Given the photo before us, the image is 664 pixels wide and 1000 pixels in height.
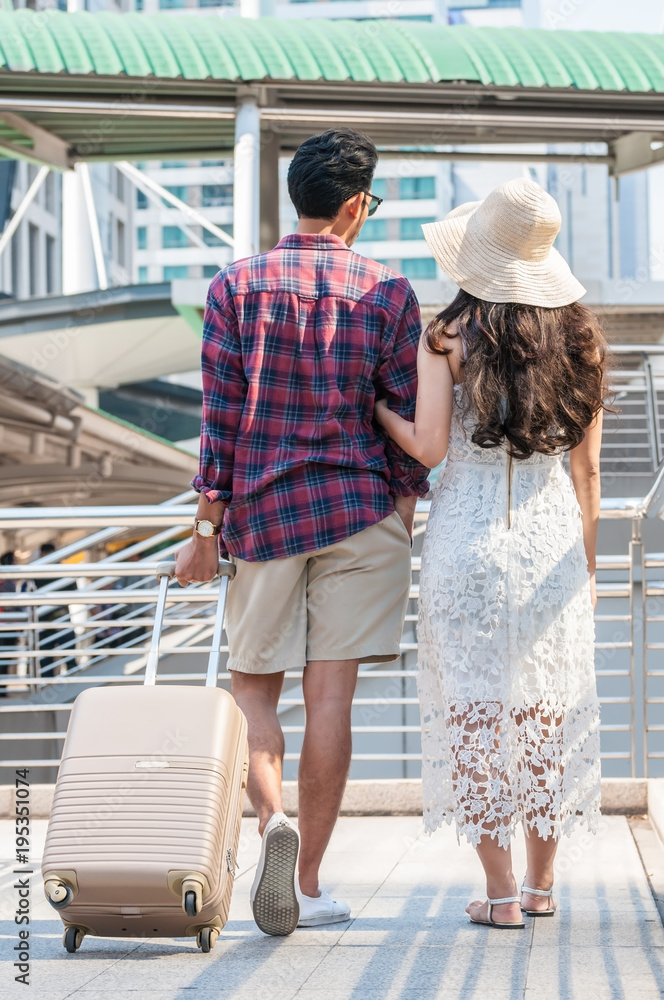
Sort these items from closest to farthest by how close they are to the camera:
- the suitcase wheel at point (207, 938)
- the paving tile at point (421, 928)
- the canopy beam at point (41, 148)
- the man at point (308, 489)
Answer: the suitcase wheel at point (207, 938) → the paving tile at point (421, 928) → the man at point (308, 489) → the canopy beam at point (41, 148)

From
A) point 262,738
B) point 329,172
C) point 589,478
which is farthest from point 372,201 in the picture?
point 262,738

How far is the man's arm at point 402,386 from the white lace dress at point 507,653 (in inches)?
5.3

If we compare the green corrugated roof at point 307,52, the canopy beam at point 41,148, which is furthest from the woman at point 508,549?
the canopy beam at point 41,148

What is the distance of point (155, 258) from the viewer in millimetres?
104812

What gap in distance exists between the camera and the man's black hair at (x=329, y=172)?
301 cm

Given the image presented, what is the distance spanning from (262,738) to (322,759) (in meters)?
0.16

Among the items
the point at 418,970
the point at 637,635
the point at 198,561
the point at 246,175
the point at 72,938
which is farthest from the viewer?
the point at 246,175

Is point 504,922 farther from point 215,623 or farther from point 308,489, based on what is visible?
point 308,489

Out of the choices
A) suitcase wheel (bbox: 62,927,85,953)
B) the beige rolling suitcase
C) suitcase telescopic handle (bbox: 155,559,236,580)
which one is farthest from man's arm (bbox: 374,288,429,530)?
suitcase wheel (bbox: 62,927,85,953)

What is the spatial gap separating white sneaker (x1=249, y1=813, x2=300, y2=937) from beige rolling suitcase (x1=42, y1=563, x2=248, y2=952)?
0.11 meters

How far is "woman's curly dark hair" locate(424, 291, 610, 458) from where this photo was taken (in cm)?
A: 283

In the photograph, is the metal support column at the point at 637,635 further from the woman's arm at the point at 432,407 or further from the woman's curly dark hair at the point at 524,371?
the woman's arm at the point at 432,407

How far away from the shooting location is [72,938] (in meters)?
2.59

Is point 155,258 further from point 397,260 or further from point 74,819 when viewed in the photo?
point 74,819
